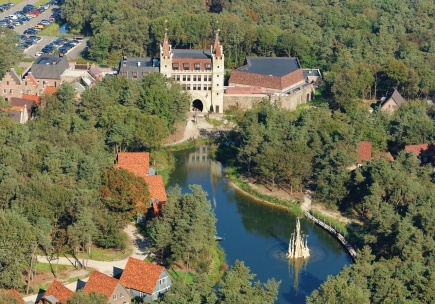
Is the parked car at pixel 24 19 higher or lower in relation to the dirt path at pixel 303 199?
higher

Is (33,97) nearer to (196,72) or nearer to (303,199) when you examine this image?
(196,72)

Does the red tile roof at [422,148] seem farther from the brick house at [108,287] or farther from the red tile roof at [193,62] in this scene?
the brick house at [108,287]

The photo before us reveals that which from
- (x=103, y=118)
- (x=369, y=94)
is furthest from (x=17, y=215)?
(x=369, y=94)

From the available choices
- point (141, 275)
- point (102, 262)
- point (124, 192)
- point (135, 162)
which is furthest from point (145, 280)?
point (135, 162)

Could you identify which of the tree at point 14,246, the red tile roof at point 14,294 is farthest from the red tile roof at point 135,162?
the red tile roof at point 14,294

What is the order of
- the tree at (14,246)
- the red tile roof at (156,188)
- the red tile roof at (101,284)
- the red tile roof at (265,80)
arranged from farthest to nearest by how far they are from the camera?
the red tile roof at (265,80), the red tile roof at (156,188), the tree at (14,246), the red tile roof at (101,284)

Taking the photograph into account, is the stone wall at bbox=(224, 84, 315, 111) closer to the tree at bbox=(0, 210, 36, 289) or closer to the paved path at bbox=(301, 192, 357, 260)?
the paved path at bbox=(301, 192, 357, 260)
